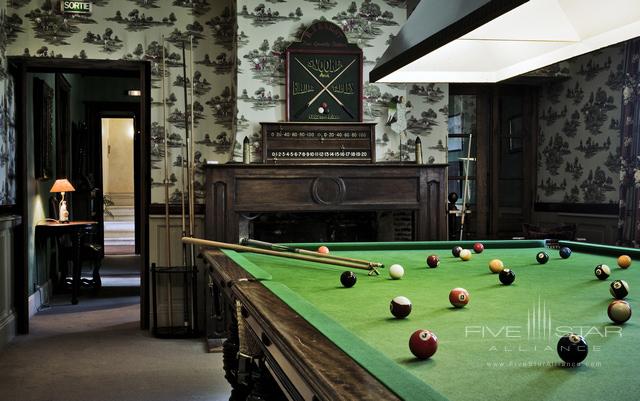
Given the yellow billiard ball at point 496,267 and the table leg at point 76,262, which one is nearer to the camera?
the yellow billiard ball at point 496,267

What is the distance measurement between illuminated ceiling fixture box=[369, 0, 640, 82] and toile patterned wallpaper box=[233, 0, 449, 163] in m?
2.33

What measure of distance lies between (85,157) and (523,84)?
6416 millimetres

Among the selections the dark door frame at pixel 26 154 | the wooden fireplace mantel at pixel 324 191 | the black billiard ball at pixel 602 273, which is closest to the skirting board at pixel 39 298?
the dark door frame at pixel 26 154

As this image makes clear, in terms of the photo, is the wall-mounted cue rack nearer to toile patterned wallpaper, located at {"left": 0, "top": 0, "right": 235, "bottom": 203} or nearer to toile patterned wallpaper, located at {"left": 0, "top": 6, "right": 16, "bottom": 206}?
toile patterned wallpaper, located at {"left": 0, "top": 0, "right": 235, "bottom": 203}

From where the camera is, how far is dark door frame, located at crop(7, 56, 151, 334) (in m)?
5.69

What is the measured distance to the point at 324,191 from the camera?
5.50 metres

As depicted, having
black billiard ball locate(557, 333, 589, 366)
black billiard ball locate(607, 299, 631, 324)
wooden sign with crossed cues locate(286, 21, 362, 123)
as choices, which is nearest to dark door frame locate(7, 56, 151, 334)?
wooden sign with crossed cues locate(286, 21, 362, 123)

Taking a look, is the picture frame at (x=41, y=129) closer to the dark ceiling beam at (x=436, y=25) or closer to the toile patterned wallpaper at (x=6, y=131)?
the toile patterned wallpaper at (x=6, y=131)

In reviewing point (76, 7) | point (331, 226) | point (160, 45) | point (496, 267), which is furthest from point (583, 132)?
point (76, 7)

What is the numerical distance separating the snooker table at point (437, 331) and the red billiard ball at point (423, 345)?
0.05 ft

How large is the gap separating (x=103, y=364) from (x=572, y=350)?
159 inches

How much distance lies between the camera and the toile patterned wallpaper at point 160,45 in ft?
18.6

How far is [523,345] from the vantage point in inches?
56.6

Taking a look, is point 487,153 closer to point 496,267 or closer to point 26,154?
point 26,154
